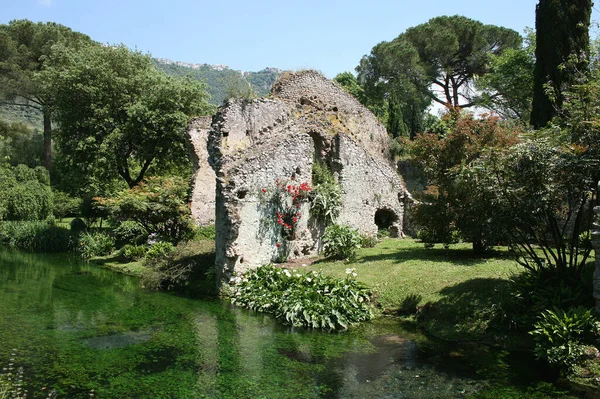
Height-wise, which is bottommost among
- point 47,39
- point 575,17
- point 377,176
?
point 377,176

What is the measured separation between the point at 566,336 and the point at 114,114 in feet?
85.3

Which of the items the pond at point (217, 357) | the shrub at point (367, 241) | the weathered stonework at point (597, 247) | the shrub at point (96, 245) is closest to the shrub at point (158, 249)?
the shrub at point (96, 245)

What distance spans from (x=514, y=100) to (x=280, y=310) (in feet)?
94.4

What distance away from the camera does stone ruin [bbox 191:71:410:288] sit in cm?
1548

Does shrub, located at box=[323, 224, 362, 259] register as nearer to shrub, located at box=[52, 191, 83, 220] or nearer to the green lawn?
the green lawn

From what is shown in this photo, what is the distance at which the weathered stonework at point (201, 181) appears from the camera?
23719 mm

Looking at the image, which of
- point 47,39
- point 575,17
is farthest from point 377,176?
point 47,39

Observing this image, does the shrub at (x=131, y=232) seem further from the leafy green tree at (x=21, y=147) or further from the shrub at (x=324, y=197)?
the leafy green tree at (x=21, y=147)

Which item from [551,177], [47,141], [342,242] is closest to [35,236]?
[47,141]

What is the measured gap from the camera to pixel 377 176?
66.8ft

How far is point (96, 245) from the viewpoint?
78.3ft

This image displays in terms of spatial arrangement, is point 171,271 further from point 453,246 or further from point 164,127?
point 164,127

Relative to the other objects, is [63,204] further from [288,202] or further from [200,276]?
[288,202]

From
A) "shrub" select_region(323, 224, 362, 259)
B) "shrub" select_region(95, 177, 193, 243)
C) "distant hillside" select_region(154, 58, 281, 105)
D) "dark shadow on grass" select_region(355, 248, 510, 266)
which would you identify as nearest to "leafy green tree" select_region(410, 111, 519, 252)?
"dark shadow on grass" select_region(355, 248, 510, 266)
